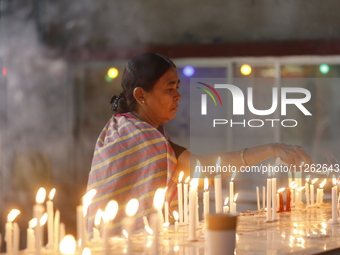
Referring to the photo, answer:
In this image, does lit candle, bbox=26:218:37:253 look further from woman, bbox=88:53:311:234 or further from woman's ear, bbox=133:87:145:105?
woman's ear, bbox=133:87:145:105

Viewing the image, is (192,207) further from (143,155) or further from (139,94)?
(139,94)

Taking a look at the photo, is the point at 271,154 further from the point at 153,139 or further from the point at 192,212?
the point at 192,212

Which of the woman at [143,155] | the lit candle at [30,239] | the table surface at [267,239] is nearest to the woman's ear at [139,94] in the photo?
the woman at [143,155]

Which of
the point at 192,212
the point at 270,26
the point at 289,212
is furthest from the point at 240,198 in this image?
the point at 192,212

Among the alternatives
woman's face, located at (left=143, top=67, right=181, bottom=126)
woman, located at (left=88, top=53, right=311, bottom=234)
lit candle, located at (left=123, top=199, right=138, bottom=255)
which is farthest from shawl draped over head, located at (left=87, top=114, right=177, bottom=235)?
lit candle, located at (left=123, top=199, right=138, bottom=255)

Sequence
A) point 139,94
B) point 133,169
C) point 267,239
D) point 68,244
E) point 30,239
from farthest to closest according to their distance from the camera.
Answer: point 139,94 < point 133,169 < point 267,239 < point 30,239 < point 68,244

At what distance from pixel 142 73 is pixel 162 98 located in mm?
121

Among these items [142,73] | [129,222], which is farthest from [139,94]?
[129,222]

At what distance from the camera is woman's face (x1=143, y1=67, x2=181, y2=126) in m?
2.59

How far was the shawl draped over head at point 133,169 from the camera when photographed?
96.0 inches

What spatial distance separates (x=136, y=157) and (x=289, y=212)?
630 millimetres

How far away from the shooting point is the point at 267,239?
189 centimetres

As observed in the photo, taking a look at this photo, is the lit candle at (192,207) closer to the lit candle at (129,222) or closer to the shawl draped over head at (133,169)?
the lit candle at (129,222)

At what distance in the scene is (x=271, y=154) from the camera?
2.37 meters
